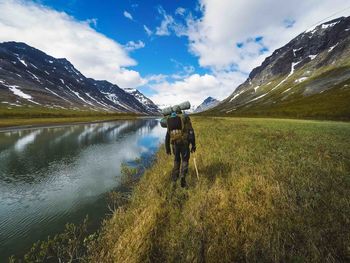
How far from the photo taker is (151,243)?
5.47 metres

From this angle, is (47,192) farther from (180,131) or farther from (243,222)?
(243,222)

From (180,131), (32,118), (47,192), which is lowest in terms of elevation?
(47,192)

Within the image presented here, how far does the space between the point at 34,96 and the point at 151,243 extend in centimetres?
19787

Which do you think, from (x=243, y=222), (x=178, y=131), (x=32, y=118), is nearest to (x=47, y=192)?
(x=178, y=131)

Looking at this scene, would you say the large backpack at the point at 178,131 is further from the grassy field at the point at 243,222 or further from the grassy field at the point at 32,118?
the grassy field at the point at 32,118

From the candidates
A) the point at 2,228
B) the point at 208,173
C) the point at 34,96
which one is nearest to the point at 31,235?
the point at 2,228

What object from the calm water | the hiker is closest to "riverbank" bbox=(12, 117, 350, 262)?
the hiker

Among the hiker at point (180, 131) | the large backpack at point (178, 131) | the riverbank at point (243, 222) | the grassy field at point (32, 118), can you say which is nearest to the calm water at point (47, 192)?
the riverbank at point (243, 222)

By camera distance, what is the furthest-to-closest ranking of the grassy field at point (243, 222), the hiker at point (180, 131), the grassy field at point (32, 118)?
the grassy field at point (32, 118), the hiker at point (180, 131), the grassy field at point (243, 222)

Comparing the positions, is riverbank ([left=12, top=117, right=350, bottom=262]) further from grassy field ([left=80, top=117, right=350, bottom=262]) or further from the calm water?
the calm water

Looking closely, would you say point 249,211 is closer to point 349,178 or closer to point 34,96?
point 349,178

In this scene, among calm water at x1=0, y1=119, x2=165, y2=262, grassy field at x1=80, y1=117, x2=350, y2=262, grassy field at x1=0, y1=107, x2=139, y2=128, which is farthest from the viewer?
grassy field at x1=0, y1=107, x2=139, y2=128

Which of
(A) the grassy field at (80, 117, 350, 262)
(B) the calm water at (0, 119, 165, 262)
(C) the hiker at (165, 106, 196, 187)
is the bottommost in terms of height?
(B) the calm water at (0, 119, 165, 262)

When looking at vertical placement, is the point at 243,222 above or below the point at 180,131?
below
